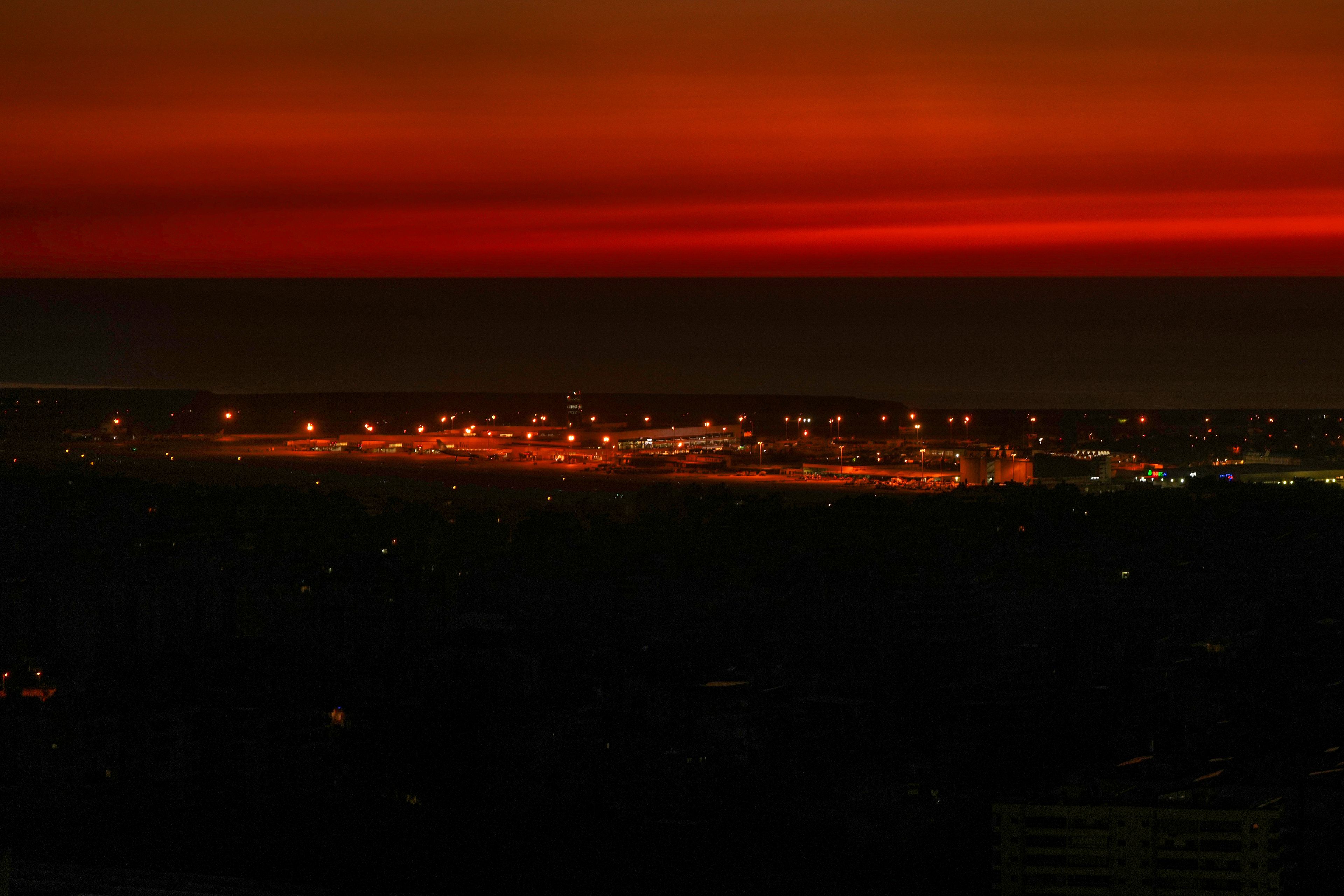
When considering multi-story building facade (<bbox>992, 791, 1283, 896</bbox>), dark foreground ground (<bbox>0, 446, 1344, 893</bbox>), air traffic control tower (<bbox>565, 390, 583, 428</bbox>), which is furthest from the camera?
air traffic control tower (<bbox>565, 390, 583, 428</bbox>)

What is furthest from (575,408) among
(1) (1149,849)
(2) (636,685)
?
(1) (1149,849)

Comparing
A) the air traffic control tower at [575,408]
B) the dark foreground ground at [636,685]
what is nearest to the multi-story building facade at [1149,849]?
the dark foreground ground at [636,685]

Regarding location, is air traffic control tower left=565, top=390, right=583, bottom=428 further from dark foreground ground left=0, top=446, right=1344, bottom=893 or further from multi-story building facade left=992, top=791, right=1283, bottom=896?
multi-story building facade left=992, top=791, right=1283, bottom=896

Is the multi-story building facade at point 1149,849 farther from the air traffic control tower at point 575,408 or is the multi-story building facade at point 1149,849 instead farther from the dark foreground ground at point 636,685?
the air traffic control tower at point 575,408

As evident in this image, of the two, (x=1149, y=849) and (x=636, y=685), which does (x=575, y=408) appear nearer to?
(x=636, y=685)

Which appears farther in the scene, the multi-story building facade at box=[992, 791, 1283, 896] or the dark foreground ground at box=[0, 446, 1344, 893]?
the dark foreground ground at box=[0, 446, 1344, 893]

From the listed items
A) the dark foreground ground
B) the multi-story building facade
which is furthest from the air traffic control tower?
the multi-story building facade

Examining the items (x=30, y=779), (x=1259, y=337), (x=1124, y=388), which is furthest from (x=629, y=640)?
(x=1259, y=337)

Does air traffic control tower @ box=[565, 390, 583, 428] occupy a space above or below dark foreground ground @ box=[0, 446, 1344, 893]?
above
